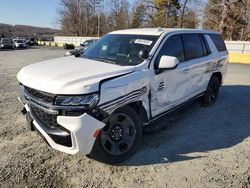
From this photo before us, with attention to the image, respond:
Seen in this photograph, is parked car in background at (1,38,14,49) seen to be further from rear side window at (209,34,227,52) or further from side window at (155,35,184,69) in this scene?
side window at (155,35,184,69)

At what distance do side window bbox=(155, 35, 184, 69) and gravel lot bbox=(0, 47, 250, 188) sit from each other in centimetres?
136

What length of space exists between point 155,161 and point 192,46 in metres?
2.60

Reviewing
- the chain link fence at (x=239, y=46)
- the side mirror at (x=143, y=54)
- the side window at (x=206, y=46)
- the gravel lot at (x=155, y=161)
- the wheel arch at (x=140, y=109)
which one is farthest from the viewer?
the chain link fence at (x=239, y=46)

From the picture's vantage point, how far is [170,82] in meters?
4.45

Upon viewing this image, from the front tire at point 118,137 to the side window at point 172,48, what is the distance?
3.13 feet

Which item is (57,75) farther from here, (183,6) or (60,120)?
(183,6)

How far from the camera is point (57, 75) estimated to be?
3383mm

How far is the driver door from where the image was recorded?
13.6ft

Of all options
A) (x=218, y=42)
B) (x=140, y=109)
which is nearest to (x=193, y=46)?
(x=218, y=42)

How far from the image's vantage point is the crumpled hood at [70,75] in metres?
3.11

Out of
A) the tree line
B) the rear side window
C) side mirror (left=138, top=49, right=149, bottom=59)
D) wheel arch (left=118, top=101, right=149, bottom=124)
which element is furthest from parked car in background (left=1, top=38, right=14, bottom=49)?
wheel arch (left=118, top=101, right=149, bottom=124)

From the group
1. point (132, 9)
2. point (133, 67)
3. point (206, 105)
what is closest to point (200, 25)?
point (132, 9)

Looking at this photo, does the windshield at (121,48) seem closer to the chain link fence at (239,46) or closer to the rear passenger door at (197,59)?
the rear passenger door at (197,59)

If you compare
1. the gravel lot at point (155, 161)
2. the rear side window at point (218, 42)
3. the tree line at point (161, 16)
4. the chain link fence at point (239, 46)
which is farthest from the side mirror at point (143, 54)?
the tree line at point (161, 16)
